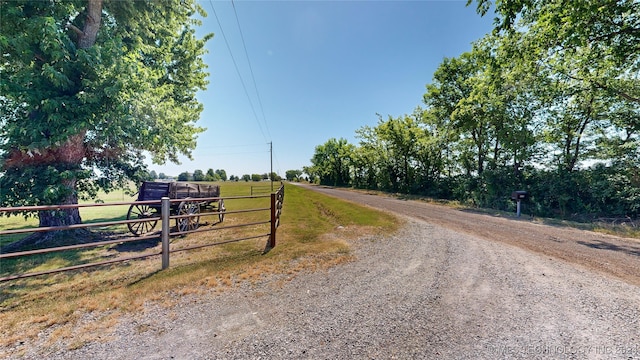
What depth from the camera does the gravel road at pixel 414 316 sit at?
7.24ft

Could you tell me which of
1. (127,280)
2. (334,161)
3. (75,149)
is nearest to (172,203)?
(75,149)

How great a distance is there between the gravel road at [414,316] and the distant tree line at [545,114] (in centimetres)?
638

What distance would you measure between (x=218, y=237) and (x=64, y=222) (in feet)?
13.9

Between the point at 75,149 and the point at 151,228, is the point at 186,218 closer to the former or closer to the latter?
the point at 151,228

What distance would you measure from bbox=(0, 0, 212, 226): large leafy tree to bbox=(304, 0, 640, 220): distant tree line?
9631 millimetres

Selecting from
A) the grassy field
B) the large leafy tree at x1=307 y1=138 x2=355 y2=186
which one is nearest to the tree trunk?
the grassy field

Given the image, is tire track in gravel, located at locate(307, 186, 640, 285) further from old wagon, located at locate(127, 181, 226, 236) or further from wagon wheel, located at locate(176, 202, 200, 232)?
wagon wheel, located at locate(176, 202, 200, 232)

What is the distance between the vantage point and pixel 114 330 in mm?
2488

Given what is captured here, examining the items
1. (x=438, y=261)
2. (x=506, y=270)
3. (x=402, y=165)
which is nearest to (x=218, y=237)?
(x=438, y=261)

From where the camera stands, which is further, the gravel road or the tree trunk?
the tree trunk

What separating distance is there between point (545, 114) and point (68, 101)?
2132 cm

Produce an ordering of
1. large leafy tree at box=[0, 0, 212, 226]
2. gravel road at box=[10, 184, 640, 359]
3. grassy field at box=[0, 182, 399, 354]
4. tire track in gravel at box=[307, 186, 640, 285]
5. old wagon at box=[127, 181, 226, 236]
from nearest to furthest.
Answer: gravel road at box=[10, 184, 640, 359] → grassy field at box=[0, 182, 399, 354] → tire track in gravel at box=[307, 186, 640, 285] → large leafy tree at box=[0, 0, 212, 226] → old wagon at box=[127, 181, 226, 236]

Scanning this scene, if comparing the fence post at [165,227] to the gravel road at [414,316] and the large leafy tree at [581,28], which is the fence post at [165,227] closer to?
the gravel road at [414,316]

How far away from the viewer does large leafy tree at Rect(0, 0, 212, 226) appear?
4.80 meters
